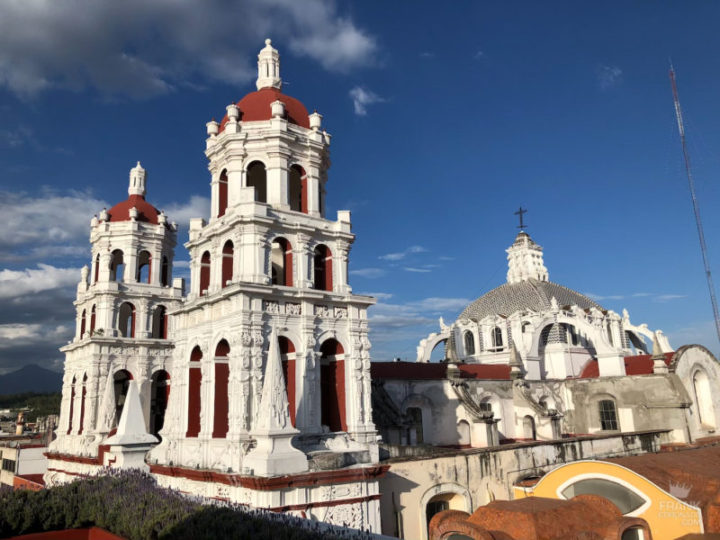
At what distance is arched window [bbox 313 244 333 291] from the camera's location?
19.9m

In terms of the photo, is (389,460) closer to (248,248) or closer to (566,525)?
(566,525)

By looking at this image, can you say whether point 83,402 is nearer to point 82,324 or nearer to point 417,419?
point 82,324

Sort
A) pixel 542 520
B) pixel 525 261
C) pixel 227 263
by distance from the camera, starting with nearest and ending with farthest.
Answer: pixel 542 520, pixel 227 263, pixel 525 261

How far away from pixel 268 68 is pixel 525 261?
28.2m

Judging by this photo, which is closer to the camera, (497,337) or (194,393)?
(194,393)

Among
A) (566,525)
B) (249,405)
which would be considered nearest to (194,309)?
(249,405)

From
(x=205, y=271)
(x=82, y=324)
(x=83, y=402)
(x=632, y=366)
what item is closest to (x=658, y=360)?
(x=632, y=366)

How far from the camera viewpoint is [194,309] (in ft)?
64.3

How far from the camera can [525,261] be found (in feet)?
145

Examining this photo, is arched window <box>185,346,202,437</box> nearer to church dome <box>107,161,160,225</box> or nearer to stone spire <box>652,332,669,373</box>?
church dome <box>107,161,160,225</box>

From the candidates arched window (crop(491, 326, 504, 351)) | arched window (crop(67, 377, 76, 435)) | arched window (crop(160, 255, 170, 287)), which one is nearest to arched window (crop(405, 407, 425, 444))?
arched window (crop(491, 326, 504, 351))

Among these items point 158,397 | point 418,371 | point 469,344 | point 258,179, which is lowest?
point 158,397

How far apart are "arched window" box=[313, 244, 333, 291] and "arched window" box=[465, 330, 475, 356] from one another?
21.8 metres

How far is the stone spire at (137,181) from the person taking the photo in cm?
3120
